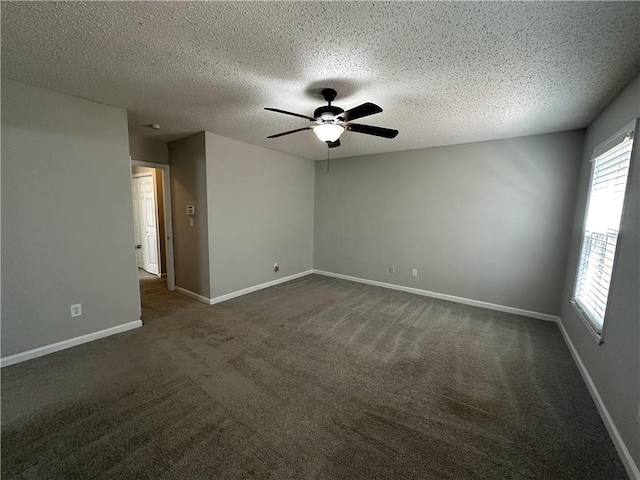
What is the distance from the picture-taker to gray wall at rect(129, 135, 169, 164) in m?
3.75

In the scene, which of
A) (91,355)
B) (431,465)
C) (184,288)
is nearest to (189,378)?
(91,355)

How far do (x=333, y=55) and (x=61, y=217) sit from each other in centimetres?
284

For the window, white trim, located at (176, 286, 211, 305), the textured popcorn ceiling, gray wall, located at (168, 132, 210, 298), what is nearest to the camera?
the textured popcorn ceiling

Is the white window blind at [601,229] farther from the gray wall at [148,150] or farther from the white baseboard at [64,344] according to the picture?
the gray wall at [148,150]

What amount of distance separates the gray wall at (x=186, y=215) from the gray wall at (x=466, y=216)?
2.53 m

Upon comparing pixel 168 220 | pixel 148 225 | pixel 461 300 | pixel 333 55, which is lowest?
pixel 461 300

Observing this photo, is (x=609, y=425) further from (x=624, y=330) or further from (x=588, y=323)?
(x=588, y=323)

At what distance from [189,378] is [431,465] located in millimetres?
1872

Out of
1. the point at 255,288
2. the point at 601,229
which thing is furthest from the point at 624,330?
the point at 255,288

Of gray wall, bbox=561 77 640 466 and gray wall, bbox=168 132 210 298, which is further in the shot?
gray wall, bbox=168 132 210 298

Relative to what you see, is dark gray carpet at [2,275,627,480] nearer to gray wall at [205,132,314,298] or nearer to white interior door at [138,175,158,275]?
gray wall at [205,132,314,298]

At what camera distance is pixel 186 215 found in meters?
4.02

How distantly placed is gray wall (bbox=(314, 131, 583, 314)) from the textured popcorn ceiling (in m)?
0.90

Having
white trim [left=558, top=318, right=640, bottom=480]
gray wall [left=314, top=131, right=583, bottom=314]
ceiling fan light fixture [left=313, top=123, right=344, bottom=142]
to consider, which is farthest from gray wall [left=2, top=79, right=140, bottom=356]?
white trim [left=558, top=318, right=640, bottom=480]
